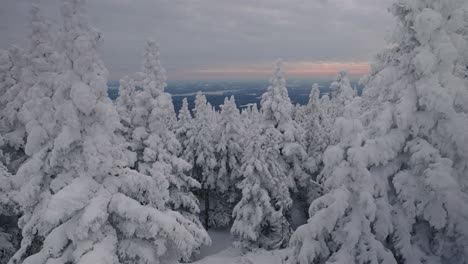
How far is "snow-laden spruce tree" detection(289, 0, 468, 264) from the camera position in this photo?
10.3 metres

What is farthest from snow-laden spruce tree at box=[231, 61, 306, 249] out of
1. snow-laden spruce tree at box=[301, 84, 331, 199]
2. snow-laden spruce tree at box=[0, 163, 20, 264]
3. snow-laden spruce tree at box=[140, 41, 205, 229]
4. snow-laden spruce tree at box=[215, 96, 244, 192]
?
snow-laden spruce tree at box=[0, 163, 20, 264]

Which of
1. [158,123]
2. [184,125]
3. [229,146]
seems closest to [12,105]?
[158,123]

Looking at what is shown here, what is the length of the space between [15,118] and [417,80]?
20.4 metres

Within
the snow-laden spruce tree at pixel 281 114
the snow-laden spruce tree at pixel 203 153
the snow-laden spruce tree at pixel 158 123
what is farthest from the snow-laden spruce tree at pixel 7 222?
the snow-laden spruce tree at pixel 281 114

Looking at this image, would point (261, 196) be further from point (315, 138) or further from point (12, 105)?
point (12, 105)

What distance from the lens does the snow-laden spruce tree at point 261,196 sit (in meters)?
24.6

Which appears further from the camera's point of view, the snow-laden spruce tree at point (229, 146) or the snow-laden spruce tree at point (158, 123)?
the snow-laden spruce tree at point (229, 146)

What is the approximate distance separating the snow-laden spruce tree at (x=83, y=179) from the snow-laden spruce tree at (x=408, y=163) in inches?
225

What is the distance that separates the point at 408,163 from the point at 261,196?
14735mm

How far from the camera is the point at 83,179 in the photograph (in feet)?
36.9

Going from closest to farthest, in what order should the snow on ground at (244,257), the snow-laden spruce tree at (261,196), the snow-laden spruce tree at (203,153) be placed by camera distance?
the snow on ground at (244,257) → the snow-laden spruce tree at (261,196) → the snow-laden spruce tree at (203,153)

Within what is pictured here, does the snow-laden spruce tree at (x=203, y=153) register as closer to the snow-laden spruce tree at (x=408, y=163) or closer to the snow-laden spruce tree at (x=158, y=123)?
the snow-laden spruce tree at (x=158, y=123)

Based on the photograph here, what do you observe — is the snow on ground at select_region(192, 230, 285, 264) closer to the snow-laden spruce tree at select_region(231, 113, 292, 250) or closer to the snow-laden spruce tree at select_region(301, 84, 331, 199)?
the snow-laden spruce tree at select_region(231, 113, 292, 250)

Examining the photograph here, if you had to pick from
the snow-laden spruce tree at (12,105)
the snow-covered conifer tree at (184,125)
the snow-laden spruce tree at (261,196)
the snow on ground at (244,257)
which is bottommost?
the snow on ground at (244,257)
